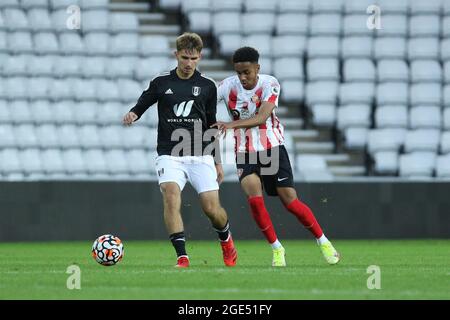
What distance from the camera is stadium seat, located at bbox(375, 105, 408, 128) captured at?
65.5ft

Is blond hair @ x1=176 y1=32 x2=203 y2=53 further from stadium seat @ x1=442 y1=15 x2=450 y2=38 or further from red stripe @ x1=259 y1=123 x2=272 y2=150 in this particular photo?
stadium seat @ x1=442 y1=15 x2=450 y2=38

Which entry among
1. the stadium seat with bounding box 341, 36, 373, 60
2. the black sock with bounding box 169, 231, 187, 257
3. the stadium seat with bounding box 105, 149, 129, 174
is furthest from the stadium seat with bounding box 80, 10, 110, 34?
the black sock with bounding box 169, 231, 187, 257

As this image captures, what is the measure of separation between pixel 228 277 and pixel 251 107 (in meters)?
2.41

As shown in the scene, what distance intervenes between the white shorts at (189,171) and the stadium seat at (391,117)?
9351mm

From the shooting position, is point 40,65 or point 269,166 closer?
point 269,166

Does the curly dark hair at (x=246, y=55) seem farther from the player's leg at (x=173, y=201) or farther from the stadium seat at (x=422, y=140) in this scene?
the stadium seat at (x=422, y=140)

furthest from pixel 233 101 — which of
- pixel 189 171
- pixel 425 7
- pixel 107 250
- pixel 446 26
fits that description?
pixel 425 7

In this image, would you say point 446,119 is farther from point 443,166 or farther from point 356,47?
point 356,47

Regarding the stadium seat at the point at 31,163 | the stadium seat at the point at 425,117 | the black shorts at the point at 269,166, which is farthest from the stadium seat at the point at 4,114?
the black shorts at the point at 269,166

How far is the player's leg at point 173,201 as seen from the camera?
419 inches

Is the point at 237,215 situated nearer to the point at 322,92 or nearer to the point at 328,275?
the point at 322,92

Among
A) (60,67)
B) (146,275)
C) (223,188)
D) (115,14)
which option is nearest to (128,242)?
(223,188)

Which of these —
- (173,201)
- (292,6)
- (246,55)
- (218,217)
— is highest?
(292,6)

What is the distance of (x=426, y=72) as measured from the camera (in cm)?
2086
